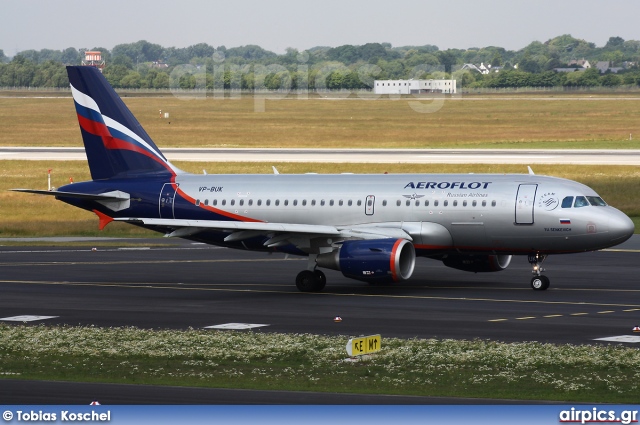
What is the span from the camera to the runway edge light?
80.6ft

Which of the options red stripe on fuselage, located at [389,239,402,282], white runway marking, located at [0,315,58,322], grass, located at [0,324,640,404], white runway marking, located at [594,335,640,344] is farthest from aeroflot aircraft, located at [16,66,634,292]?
white runway marking, located at [594,335,640,344]

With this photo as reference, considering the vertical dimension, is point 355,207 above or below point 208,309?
above

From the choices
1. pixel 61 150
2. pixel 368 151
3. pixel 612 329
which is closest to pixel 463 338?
pixel 612 329

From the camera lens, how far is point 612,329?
31.7 meters

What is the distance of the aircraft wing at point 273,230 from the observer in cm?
4059

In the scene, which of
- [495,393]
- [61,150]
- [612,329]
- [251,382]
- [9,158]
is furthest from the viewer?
[61,150]

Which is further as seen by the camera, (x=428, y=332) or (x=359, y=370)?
(x=428, y=332)

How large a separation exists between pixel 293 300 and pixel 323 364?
1302 cm

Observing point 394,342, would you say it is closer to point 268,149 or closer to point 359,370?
point 359,370

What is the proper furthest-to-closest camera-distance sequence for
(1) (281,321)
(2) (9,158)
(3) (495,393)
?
(2) (9,158)
(1) (281,321)
(3) (495,393)

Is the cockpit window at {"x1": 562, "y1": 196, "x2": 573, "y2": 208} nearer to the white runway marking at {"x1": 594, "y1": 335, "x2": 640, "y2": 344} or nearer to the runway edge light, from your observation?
the white runway marking at {"x1": 594, "y1": 335, "x2": 640, "y2": 344}

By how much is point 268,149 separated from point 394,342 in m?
92.8

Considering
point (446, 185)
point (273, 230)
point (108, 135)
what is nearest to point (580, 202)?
point (446, 185)

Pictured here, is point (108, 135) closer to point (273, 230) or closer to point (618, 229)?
point (273, 230)
